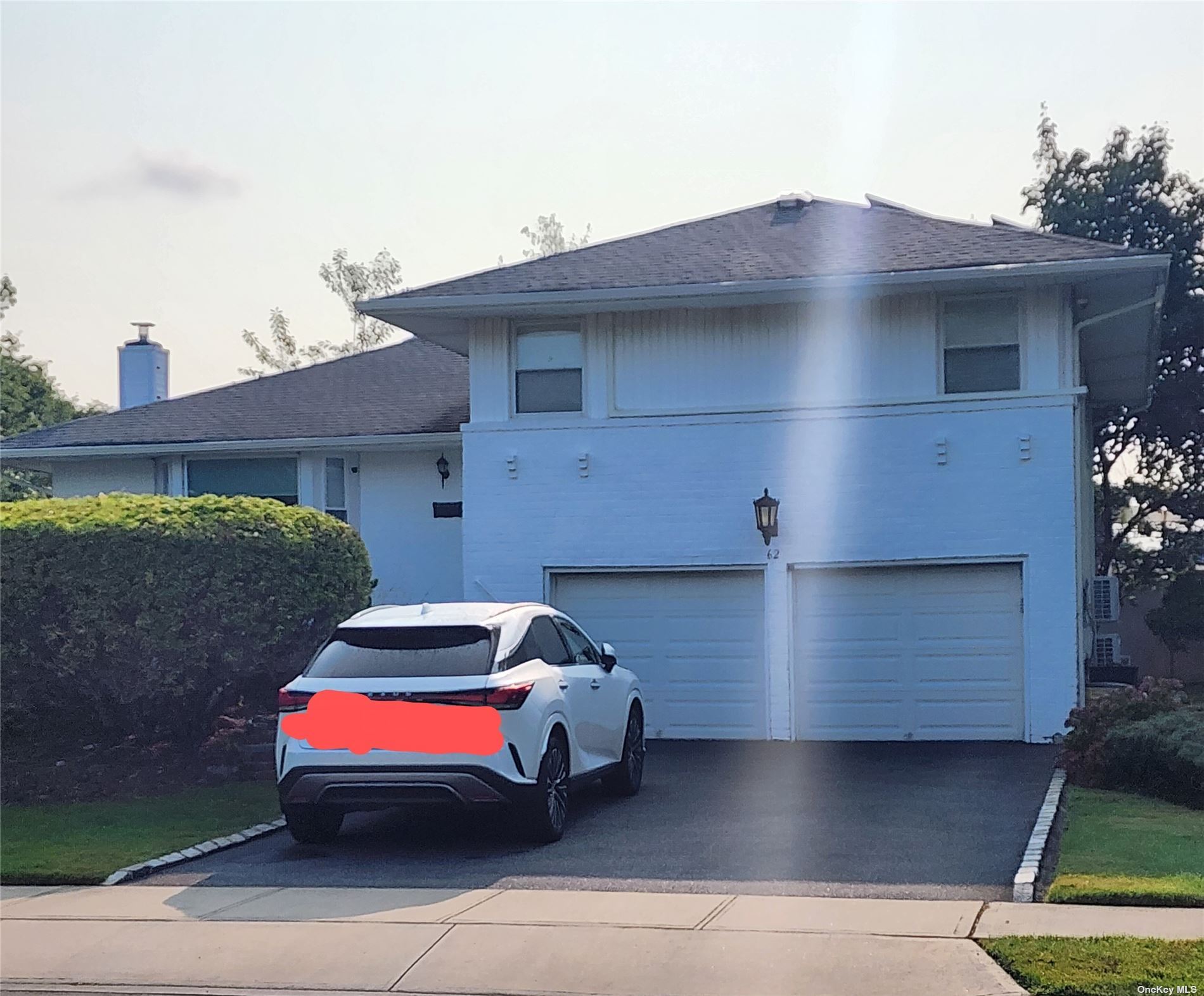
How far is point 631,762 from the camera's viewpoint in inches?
493

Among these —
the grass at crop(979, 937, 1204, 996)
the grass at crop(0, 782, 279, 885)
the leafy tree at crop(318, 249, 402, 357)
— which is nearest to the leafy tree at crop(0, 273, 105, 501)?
the leafy tree at crop(318, 249, 402, 357)

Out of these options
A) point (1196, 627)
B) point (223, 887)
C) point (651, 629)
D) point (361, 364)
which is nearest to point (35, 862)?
point (223, 887)

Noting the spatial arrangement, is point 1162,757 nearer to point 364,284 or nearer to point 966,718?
point 966,718

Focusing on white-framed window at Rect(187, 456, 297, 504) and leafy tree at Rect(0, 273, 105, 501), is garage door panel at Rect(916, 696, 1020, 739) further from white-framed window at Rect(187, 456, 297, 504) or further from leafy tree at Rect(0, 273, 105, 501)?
leafy tree at Rect(0, 273, 105, 501)

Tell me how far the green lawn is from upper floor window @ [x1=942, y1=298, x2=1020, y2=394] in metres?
5.85

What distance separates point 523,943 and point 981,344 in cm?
1091

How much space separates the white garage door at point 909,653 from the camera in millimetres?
16312

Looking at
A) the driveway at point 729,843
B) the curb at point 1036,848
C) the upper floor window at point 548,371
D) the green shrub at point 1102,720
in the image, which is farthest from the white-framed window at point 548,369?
the curb at point 1036,848

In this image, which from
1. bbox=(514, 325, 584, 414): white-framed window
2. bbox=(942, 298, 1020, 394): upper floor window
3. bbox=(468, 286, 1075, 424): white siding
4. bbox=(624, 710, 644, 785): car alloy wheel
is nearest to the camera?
bbox=(624, 710, 644, 785): car alloy wheel

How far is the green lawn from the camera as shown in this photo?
7887 mm

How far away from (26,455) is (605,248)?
9.19 meters

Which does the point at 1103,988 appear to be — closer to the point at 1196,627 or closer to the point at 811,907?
the point at 811,907

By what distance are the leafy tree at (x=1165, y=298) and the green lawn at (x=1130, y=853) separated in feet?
55.5

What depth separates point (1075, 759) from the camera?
13.0 m
